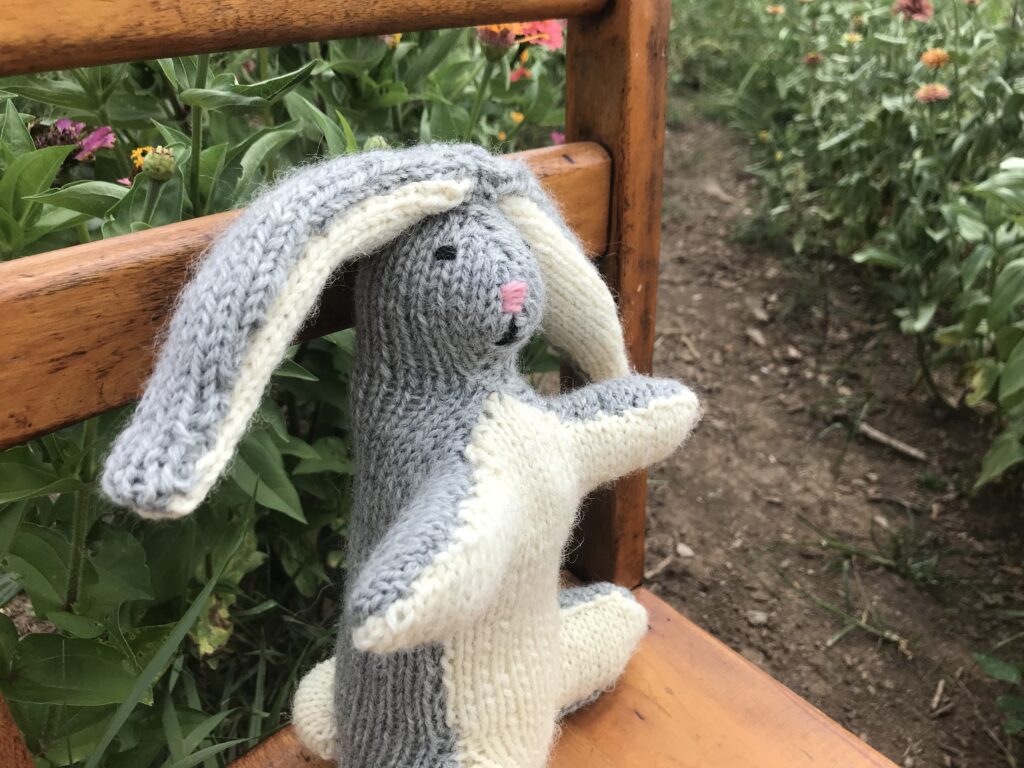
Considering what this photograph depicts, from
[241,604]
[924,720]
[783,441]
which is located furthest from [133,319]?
[783,441]

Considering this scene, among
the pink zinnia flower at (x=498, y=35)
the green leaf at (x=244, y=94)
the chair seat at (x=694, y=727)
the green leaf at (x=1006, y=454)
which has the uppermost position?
the pink zinnia flower at (x=498, y=35)

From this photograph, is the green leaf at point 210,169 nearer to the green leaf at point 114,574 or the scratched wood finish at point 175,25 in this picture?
the scratched wood finish at point 175,25

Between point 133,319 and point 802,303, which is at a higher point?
point 133,319

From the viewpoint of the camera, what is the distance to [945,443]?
1.54 metres

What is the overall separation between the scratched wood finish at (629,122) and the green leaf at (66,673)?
0.46 m

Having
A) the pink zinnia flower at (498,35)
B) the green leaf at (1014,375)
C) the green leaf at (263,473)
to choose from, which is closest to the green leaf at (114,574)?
the green leaf at (263,473)

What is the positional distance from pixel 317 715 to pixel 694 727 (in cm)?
32

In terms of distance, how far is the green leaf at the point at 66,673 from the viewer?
63 cm

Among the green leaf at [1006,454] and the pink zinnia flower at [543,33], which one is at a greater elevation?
the pink zinnia flower at [543,33]

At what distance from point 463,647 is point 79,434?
0.40 metres

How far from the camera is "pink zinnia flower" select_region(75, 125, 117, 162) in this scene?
2.47 feet

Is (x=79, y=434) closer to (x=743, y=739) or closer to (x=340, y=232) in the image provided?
(x=340, y=232)

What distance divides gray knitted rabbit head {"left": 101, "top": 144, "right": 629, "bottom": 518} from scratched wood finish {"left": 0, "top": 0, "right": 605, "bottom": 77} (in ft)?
0.29

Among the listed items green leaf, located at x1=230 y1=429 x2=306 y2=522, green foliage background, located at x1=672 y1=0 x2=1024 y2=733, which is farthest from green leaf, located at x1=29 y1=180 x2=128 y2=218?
green foliage background, located at x1=672 y1=0 x2=1024 y2=733
